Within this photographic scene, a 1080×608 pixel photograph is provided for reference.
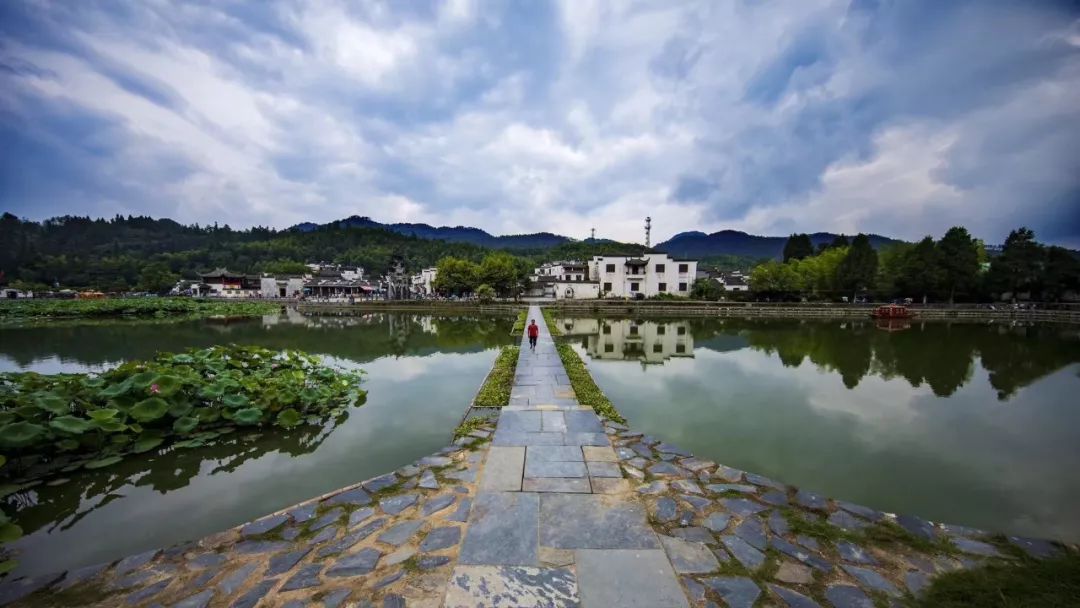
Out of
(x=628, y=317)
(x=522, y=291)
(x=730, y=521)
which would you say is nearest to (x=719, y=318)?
(x=628, y=317)

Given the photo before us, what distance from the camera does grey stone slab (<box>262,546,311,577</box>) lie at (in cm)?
296

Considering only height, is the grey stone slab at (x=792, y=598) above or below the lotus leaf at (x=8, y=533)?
above

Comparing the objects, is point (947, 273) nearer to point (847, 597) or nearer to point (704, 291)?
point (704, 291)

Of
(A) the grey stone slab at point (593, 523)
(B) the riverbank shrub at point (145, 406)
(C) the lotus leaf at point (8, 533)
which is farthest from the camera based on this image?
(B) the riverbank shrub at point (145, 406)

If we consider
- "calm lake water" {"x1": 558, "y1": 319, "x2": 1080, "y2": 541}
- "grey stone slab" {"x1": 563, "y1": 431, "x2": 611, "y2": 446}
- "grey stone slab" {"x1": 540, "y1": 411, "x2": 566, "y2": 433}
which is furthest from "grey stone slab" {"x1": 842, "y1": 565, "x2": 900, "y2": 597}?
"grey stone slab" {"x1": 540, "y1": 411, "x2": 566, "y2": 433}

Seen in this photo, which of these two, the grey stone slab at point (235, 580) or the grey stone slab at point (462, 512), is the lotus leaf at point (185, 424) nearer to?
the grey stone slab at point (235, 580)

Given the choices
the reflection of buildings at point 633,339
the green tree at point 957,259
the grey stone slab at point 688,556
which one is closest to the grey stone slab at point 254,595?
the grey stone slab at point 688,556

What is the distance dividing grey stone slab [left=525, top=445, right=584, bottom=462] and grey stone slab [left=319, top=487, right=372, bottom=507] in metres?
1.79

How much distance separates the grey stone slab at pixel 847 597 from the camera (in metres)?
2.60

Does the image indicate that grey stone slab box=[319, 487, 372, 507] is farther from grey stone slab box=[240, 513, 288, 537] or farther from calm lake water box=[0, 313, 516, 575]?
calm lake water box=[0, 313, 516, 575]

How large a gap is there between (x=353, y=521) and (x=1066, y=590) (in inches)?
205

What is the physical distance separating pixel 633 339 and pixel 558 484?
14985mm

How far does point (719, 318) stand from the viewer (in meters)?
30.0

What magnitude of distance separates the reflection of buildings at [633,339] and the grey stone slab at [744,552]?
9753 mm
